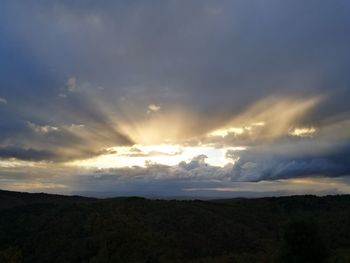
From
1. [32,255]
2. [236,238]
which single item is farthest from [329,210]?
[32,255]

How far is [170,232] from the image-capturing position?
331 ft

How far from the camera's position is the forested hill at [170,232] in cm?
6343

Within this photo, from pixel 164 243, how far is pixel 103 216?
1021 inches

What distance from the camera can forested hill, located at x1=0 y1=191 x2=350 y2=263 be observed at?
63.4 m

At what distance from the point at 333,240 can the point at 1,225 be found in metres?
92.9

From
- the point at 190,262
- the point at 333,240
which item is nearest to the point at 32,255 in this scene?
the point at 190,262

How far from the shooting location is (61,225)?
111 m

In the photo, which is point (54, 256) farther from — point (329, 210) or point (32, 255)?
point (329, 210)

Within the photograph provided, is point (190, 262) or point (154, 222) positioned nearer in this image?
point (190, 262)

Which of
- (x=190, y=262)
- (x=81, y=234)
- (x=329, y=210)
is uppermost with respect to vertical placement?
(x=329, y=210)

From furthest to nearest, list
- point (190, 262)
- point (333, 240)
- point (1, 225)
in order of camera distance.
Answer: point (1, 225), point (333, 240), point (190, 262)

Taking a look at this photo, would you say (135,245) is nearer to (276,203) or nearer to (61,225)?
(61,225)

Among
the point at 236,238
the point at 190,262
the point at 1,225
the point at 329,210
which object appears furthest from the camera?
the point at 329,210

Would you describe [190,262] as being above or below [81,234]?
below
